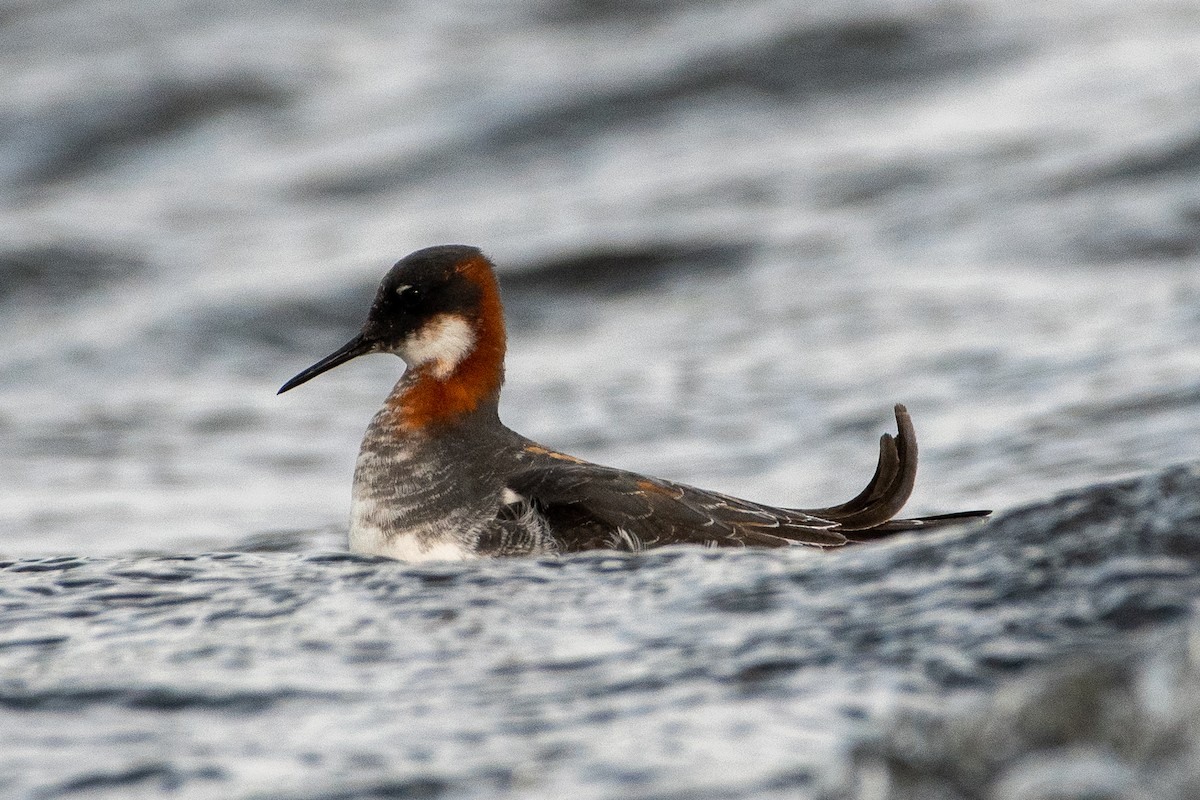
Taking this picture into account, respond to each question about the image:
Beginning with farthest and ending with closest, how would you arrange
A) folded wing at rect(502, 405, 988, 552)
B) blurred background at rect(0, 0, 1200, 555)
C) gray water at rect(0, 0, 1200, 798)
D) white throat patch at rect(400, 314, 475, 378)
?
blurred background at rect(0, 0, 1200, 555) → white throat patch at rect(400, 314, 475, 378) → folded wing at rect(502, 405, 988, 552) → gray water at rect(0, 0, 1200, 798)

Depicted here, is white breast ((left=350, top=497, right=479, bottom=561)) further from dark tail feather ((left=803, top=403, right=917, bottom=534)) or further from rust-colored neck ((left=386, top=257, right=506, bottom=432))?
dark tail feather ((left=803, top=403, right=917, bottom=534))

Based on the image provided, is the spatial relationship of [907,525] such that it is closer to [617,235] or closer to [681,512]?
[681,512]

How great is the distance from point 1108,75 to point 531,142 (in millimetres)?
4950

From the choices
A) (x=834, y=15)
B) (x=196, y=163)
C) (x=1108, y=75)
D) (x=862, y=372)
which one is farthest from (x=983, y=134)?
(x=196, y=163)

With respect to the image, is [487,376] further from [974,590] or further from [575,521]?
[974,590]

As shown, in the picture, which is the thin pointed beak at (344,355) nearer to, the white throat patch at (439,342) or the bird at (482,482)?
the bird at (482,482)

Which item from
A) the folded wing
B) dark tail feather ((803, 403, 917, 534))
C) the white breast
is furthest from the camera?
dark tail feather ((803, 403, 917, 534))

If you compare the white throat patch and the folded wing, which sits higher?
the white throat patch

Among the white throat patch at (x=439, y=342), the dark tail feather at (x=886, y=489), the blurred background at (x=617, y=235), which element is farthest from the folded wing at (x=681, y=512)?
the blurred background at (x=617, y=235)

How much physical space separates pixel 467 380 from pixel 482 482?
595 millimetres

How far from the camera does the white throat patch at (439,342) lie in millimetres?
5703

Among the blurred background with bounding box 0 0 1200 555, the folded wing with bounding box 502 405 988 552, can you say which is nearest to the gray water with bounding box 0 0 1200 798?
the blurred background with bounding box 0 0 1200 555

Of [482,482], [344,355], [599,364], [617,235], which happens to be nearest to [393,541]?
[482,482]

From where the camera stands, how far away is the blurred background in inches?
339
